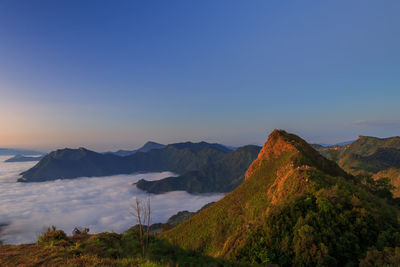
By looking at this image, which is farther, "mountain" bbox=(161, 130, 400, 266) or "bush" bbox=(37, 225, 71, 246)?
"mountain" bbox=(161, 130, 400, 266)

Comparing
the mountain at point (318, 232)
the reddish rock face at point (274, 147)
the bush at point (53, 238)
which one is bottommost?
the mountain at point (318, 232)

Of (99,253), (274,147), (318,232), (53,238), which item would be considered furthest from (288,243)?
(274,147)

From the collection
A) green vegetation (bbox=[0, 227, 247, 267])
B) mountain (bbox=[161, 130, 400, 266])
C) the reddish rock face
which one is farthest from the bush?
the reddish rock face

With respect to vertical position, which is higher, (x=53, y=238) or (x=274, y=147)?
(x=274, y=147)

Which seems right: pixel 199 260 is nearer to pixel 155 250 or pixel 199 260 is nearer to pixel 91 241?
pixel 155 250

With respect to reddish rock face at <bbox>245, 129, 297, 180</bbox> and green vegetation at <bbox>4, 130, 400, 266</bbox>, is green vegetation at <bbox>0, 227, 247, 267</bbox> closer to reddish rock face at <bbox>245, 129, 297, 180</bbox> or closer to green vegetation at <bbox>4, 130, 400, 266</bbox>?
green vegetation at <bbox>4, 130, 400, 266</bbox>

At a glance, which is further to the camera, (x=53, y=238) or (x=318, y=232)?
(x=318, y=232)

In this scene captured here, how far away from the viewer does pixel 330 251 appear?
58.1 feet

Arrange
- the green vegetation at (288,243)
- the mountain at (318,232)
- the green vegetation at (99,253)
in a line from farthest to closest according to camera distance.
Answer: the mountain at (318,232), the green vegetation at (288,243), the green vegetation at (99,253)

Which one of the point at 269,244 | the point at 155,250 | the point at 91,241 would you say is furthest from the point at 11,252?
the point at 269,244

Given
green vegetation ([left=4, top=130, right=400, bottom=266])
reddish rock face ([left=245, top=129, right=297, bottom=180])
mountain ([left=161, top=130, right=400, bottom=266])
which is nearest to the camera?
green vegetation ([left=4, top=130, right=400, bottom=266])

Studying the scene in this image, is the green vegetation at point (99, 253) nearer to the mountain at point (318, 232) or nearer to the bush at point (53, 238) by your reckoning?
the bush at point (53, 238)

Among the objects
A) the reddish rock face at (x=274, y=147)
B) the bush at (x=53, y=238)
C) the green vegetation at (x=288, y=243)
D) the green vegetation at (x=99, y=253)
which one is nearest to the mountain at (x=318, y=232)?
the green vegetation at (x=288, y=243)

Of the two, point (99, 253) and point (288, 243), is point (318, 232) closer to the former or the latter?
point (288, 243)
